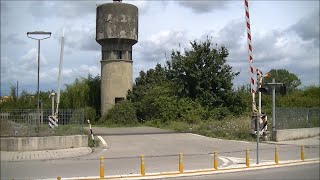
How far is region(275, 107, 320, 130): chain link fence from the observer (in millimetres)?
27766

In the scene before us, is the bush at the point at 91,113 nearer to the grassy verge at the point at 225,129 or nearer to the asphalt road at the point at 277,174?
the grassy verge at the point at 225,129

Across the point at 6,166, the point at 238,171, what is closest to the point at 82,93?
the point at 6,166

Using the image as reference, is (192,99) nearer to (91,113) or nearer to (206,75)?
(206,75)

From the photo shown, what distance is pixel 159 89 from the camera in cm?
4197

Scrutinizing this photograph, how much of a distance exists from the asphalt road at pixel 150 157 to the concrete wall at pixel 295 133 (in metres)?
2.43

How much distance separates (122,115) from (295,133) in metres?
18.0

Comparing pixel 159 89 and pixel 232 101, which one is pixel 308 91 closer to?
pixel 232 101

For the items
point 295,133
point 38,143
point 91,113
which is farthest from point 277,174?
point 91,113

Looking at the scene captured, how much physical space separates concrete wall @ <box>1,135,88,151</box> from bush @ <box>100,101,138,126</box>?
1829 cm

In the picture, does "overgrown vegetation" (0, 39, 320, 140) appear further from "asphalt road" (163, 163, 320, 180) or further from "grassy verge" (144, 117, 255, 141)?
"asphalt road" (163, 163, 320, 180)

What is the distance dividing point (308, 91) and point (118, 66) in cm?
2291

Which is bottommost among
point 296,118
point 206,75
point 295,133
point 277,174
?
point 277,174

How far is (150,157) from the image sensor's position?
18453mm

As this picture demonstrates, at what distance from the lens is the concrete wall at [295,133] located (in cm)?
2678
